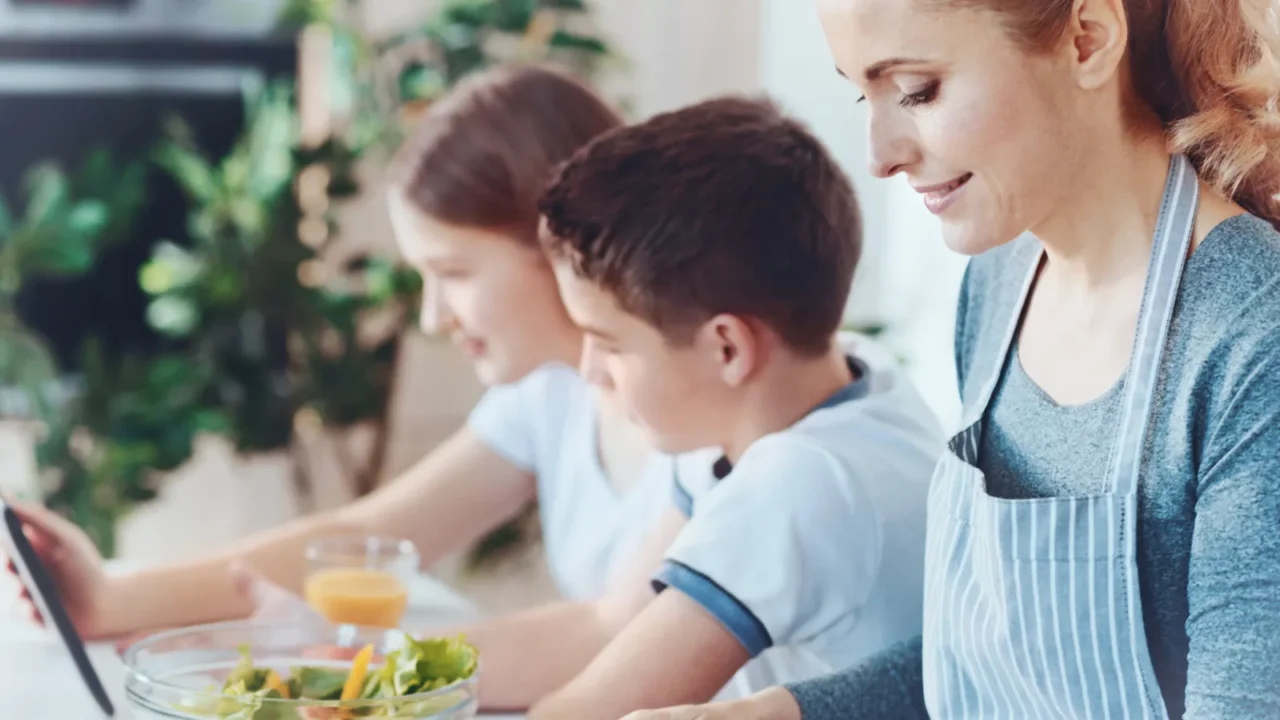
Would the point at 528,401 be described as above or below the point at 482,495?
above

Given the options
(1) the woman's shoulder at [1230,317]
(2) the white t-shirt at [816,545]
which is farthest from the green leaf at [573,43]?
(1) the woman's shoulder at [1230,317]

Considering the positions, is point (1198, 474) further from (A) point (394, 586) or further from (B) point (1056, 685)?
(A) point (394, 586)

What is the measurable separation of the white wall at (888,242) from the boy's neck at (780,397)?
57 cm

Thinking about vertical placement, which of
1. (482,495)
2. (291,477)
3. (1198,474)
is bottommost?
(291,477)

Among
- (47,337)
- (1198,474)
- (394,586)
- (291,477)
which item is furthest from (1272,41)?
(47,337)

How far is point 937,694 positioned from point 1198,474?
291mm

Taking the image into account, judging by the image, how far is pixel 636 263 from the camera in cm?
128

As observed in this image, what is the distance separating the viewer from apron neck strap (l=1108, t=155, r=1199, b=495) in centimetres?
86

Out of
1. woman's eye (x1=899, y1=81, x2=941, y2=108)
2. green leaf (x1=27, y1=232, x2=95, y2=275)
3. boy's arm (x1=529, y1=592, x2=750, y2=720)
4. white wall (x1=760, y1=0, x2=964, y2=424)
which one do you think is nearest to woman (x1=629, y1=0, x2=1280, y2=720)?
woman's eye (x1=899, y1=81, x2=941, y2=108)

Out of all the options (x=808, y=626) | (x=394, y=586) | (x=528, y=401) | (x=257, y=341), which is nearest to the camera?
(x=808, y=626)

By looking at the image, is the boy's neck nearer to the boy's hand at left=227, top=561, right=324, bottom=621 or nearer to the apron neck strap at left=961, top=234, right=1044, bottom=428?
the apron neck strap at left=961, top=234, right=1044, bottom=428

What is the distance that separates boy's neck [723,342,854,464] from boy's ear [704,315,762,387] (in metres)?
0.02

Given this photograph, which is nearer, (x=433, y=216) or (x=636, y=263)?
(x=636, y=263)

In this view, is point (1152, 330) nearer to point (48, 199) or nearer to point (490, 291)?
point (490, 291)
